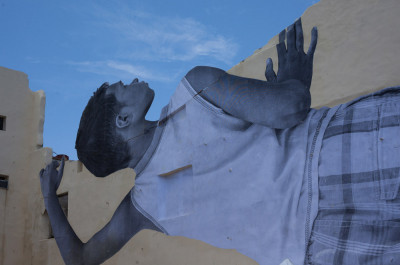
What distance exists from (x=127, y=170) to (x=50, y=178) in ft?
7.09

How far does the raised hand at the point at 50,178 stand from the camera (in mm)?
7492

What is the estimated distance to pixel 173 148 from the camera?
539cm

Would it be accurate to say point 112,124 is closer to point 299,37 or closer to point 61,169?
point 61,169

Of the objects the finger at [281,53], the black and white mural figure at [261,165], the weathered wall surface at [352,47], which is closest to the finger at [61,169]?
the black and white mural figure at [261,165]

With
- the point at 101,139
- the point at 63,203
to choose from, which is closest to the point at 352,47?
the point at 101,139

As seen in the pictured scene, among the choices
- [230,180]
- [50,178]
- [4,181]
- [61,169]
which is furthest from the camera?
[4,181]

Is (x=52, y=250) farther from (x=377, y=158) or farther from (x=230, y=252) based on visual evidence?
(x=377, y=158)

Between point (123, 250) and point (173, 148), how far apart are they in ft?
4.94

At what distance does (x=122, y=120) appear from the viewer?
6.23 m

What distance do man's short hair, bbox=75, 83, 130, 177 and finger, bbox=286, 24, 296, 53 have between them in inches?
103

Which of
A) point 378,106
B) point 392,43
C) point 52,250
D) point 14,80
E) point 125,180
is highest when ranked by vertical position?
point 14,80

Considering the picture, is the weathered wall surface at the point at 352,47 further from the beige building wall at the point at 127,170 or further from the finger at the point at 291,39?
the finger at the point at 291,39

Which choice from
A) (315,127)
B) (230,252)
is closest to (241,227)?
(230,252)

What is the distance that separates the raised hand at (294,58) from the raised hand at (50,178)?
4.24 meters
